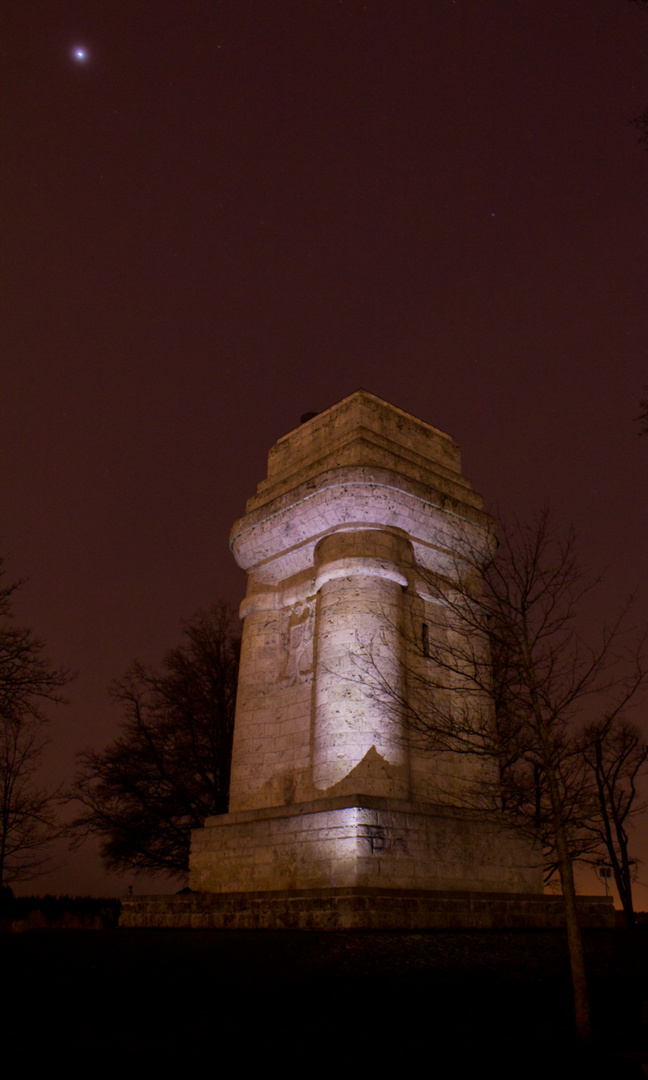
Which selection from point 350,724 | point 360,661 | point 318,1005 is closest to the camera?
point 318,1005

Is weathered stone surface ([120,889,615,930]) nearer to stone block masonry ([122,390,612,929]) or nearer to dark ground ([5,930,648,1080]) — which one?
stone block masonry ([122,390,612,929])

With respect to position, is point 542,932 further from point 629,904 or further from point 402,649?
point 629,904

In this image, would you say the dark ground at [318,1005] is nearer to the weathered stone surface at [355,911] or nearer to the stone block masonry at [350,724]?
the weathered stone surface at [355,911]

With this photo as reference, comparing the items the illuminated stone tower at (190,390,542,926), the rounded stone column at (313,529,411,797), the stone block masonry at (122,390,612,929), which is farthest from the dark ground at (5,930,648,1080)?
the rounded stone column at (313,529,411,797)

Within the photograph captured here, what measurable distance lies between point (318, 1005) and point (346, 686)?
A: 4.75 metres

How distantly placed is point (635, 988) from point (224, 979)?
4.56 metres

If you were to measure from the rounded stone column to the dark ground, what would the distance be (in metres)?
2.49

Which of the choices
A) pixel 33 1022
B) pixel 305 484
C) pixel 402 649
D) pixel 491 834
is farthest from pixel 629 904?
pixel 33 1022

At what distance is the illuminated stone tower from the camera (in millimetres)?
9805

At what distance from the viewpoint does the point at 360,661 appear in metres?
11.0

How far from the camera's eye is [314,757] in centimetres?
1092

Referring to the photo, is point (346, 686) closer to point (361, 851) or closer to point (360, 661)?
point (360, 661)

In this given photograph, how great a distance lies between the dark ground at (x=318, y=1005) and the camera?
5.24 m

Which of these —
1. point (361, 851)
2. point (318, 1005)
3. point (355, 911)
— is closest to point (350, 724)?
point (361, 851)
